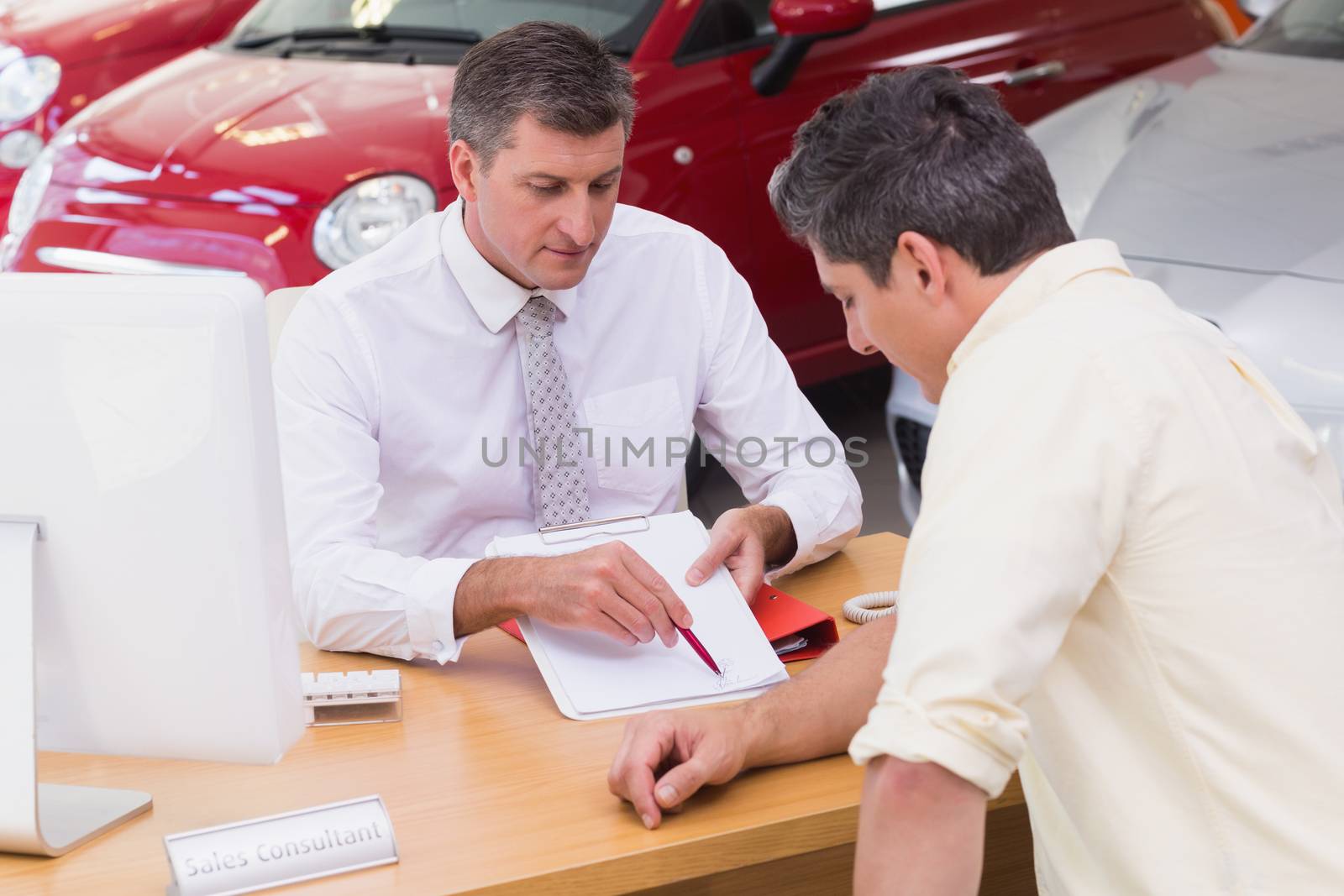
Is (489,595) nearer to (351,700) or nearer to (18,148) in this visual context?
(351,700)

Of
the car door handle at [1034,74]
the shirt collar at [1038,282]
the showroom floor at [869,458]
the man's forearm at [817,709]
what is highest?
the shirt collar at [1038,282]

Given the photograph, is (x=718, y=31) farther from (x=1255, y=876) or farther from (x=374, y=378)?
(x=1255, y=876)

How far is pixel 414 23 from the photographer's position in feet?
12.1

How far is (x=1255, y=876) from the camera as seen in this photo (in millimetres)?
1135

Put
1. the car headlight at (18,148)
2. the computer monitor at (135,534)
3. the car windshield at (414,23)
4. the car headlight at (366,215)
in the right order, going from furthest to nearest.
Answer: the car headlight at (18,148), the car windshield at (414,23), the car headlight at (366,215), the computer monitor at (135,534)

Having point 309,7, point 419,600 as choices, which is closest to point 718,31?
point 309,7

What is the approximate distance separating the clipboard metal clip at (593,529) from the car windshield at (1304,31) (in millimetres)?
2305

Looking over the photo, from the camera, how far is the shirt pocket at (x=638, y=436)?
7.46 ft

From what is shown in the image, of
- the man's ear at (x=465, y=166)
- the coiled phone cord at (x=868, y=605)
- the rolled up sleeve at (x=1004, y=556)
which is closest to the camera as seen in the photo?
the rolled up sleeve at (x=1004, y=556)

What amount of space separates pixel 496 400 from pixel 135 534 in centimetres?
97

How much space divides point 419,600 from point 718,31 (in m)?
2.26

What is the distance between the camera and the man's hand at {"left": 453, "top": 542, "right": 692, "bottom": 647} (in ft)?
5.22
